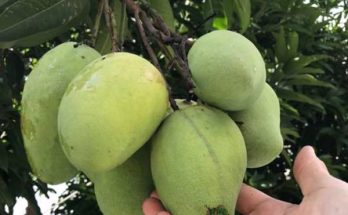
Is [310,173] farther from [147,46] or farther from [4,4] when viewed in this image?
[4,4]

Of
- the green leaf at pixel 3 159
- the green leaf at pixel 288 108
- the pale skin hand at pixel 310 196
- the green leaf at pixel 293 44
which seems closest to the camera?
the pale skin hand at pixel 310 196

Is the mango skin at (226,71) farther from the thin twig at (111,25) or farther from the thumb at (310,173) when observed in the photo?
the thumb at (310,173)

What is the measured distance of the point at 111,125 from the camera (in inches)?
29.1

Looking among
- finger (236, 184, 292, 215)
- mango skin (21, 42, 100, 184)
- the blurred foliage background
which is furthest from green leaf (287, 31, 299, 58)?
mango skin (21, 42, 100, 184)

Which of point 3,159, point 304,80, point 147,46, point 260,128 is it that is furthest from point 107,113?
point 304,80

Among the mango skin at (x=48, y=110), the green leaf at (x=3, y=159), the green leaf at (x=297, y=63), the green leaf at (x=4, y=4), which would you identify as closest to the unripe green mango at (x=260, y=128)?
the mango skin at (x=48, y=110)

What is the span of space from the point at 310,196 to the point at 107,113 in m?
0.55

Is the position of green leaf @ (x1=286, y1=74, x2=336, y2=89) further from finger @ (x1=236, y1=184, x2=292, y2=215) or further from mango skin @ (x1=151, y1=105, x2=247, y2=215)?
mango skin @ (x1=151, y1=105, x2=247, y2=215)

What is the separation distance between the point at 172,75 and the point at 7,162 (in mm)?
516

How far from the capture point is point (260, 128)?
890mm

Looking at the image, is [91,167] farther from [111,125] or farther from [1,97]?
[1,97]

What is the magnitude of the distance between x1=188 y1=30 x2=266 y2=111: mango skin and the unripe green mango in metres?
0.04

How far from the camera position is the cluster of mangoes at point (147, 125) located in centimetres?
75

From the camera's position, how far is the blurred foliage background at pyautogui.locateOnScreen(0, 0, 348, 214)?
65.7 inches
